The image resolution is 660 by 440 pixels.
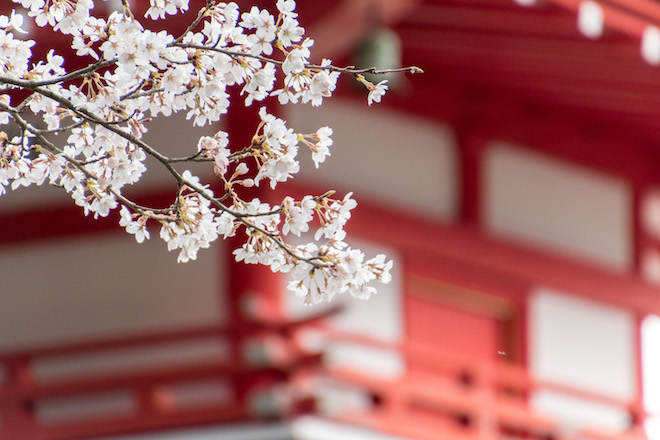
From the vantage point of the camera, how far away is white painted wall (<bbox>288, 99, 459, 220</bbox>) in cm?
890

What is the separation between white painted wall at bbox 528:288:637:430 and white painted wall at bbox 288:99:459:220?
1.16 meters

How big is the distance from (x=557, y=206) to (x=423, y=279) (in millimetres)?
1423

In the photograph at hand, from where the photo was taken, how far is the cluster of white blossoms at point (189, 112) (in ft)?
8.81

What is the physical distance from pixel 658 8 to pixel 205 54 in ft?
20.8

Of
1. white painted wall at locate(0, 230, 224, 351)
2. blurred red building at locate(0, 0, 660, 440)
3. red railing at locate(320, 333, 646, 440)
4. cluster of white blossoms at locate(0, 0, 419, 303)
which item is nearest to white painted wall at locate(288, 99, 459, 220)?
blurred red building at locate(0, 0, 660, 440)

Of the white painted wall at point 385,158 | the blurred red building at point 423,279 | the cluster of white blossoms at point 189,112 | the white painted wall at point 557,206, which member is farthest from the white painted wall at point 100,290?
the cluster of white blossoms at point 189,112

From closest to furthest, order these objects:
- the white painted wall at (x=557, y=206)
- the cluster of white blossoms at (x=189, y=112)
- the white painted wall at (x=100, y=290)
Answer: the cluster of white blossoms at (x=189, y=112), the white painted wall at (x=100, y=290), the white painted wall at (x=557, y=206)

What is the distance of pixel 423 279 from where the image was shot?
952cm

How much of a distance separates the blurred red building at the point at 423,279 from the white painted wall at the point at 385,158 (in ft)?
0.05

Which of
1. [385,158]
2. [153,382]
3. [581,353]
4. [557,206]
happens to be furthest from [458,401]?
[557,206]

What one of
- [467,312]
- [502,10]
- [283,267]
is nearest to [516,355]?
[467,312]

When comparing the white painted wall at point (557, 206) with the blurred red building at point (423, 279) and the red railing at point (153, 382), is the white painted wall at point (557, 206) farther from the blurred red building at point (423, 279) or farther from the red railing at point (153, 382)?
the red railing at point (153, 382)

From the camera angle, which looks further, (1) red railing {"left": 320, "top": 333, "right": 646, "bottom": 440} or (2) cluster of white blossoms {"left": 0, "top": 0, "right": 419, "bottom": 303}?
(1) red railing {"left": 320, "top": 333, "right": 646, "bottom": 440}

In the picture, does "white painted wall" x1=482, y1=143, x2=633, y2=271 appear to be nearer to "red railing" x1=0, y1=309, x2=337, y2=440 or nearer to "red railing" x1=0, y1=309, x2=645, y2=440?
"red railing" x1=0, y1=309, x2=645, y2=440
